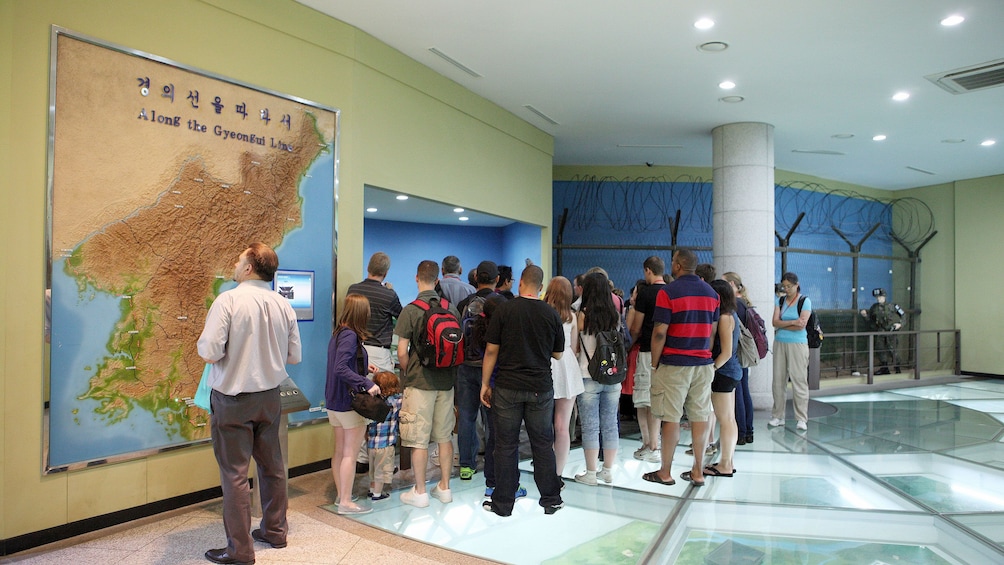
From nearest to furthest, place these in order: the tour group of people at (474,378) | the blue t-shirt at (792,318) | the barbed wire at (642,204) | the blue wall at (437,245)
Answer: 1. the tour group of people at (474,378)
2. the blue t-shirt at (792,318)
3. the blue wall at (437,245)
4. the barbed wire at (642,204)

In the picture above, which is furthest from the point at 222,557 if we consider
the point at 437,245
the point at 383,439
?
the point at 437,245

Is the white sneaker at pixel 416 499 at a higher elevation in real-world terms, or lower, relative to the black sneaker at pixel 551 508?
lower

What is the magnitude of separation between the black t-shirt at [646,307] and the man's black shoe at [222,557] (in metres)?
3.18

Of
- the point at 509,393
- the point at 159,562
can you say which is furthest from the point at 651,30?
the point at 159,562

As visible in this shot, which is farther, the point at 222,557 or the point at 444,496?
the point at 444,496

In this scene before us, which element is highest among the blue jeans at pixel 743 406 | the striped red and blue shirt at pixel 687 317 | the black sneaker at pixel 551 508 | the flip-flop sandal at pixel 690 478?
the striped red and blue shirt at pixel 687 317

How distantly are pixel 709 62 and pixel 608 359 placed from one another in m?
3.48

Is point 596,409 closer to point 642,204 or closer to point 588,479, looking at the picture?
point 588,479

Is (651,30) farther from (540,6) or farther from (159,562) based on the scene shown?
(159,562)

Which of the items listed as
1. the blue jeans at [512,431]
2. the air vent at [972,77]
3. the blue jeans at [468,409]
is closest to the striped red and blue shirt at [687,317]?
the blue jeans at [512,431]

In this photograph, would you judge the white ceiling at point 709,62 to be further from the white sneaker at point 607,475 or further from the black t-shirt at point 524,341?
the white sneaker at point 607,475

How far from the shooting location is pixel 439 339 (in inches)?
157

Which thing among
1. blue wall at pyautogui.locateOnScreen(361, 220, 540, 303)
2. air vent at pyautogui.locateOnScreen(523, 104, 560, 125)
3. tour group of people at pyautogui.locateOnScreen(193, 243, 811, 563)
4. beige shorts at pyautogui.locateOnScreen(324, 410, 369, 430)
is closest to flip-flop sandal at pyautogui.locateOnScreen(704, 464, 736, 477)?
tour group of people at pyautogui.locateOnScreen(193, 243, 811, 563)

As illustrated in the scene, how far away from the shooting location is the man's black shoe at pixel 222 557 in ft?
10.2
